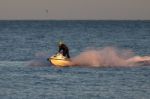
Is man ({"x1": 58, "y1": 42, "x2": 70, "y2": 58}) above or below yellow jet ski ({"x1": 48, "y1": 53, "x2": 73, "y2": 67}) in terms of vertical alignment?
above

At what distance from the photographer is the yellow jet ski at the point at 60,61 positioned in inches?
1864

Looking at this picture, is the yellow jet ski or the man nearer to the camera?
the man

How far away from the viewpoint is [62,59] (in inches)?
1866

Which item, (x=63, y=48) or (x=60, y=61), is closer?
(x=63, y=48)

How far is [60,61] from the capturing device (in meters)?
47.7

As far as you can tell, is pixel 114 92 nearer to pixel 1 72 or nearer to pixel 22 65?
pixel 1 72

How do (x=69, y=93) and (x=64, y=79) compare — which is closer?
(x=69, y=93)

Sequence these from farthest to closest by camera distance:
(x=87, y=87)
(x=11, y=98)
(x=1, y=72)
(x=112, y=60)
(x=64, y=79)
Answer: (x=112, y=60) → (x=1, y=72) → (x=64, y=79) → (x=87, y=87) → (x=11, y=98)

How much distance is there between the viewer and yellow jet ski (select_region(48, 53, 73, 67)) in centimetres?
4734

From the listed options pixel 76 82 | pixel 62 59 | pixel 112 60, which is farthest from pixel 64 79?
pixel 112 60

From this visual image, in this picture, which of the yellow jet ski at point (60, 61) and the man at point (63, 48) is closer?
the man at point (63, 48)

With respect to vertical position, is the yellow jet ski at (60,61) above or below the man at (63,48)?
below

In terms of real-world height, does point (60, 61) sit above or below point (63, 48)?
below

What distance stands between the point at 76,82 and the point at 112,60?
8.57 meters
